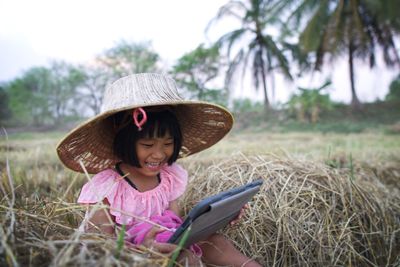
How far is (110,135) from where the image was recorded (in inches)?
56.4

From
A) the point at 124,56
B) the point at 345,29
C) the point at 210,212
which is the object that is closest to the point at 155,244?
the point at 210,212

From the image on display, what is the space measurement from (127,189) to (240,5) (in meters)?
13.8

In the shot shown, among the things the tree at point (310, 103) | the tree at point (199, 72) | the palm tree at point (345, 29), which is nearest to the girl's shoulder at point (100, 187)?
the palm tree at point (345, 29)

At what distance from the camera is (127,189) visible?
53.4 inches

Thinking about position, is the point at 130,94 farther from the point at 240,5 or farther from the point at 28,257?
the point at 240,5

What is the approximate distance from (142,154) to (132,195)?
7.7 inches

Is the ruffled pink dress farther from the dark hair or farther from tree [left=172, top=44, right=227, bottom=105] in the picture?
tree [left=172, top=44, right=227, bottom=105]

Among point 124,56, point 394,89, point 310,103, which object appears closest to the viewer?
point 310,103

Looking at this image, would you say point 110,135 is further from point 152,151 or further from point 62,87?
point 62,87

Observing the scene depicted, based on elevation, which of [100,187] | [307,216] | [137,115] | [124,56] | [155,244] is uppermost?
[124,56]

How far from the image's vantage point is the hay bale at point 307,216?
1.30m

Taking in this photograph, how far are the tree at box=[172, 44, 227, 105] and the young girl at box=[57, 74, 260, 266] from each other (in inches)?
604

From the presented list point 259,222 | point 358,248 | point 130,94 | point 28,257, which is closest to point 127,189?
point 130,94

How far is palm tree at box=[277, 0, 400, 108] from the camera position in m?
10.6
